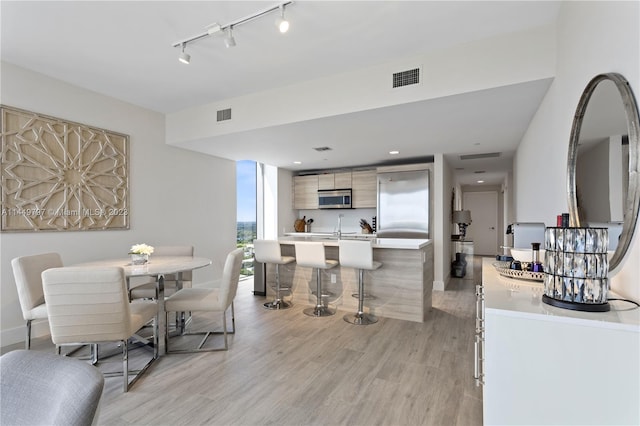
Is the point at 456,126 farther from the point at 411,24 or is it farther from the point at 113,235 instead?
the point at 113,235

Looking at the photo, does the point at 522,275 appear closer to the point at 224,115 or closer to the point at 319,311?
the point at 319,311

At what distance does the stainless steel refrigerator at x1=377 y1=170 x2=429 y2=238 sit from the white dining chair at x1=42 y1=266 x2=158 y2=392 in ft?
14.0

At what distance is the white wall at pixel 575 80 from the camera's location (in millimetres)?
1200

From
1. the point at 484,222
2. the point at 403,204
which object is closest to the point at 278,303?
the point at 403,204

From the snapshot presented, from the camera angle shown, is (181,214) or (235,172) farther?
(235,172)

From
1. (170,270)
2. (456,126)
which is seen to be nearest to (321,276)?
(170,270)

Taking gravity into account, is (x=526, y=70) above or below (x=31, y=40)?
below

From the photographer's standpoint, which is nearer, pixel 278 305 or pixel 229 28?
pixel 229 28

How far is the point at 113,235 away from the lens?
3.78 m

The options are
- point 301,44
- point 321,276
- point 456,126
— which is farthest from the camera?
point 321,276

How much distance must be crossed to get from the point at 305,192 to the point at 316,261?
3.32 m

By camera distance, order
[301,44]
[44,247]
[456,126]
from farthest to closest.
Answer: [456,126], [44,247], [301,44]

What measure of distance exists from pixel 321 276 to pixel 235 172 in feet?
9.20

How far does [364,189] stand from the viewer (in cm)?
612
